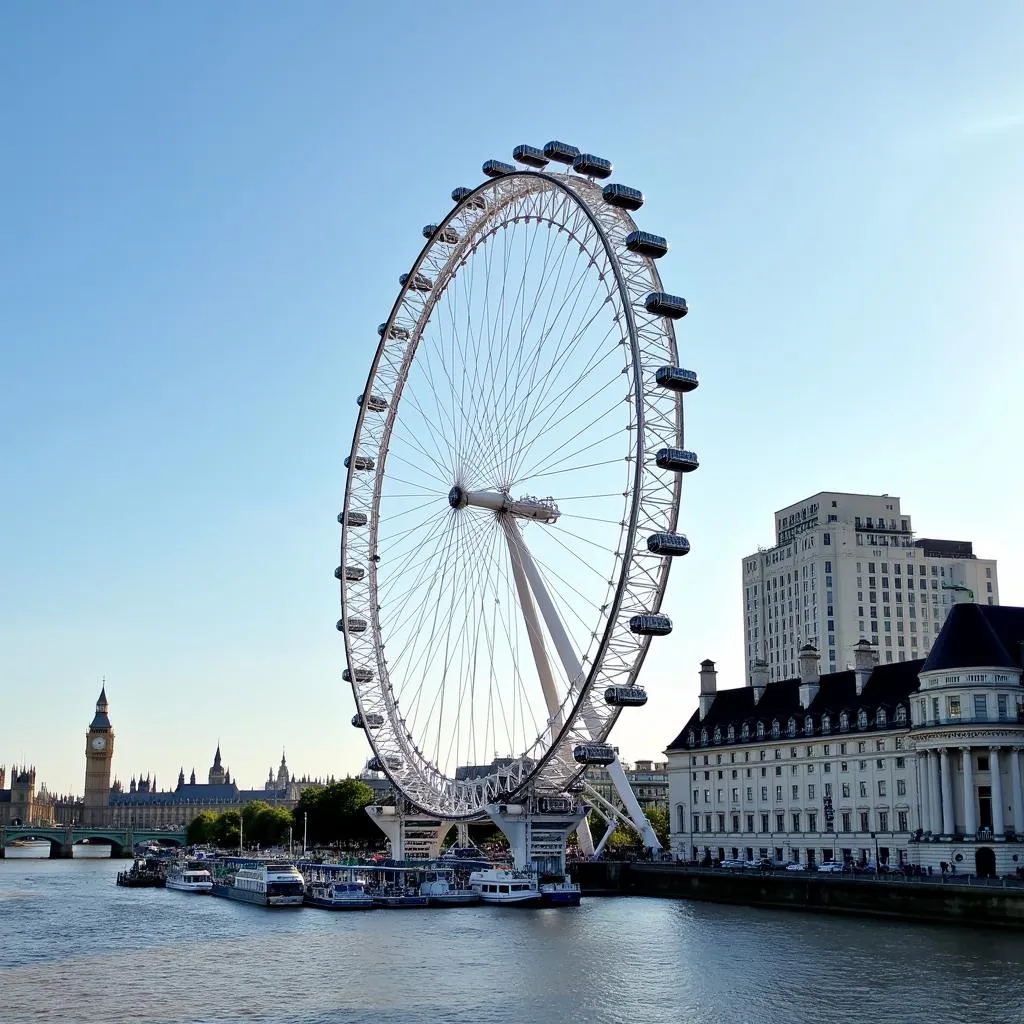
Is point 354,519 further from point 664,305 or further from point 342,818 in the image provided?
point 342,818

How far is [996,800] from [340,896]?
35.3 meters

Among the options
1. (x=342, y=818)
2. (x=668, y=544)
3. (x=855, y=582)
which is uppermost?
(x=855, y=582)

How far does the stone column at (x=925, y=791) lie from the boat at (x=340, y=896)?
98.5 feet

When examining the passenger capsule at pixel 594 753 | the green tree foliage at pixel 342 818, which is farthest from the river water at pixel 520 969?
the green tree foliage at pixel 342 818

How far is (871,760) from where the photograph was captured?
79.2 metres

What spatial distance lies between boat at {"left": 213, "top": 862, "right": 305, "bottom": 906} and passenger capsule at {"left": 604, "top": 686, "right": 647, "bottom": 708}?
29.8m

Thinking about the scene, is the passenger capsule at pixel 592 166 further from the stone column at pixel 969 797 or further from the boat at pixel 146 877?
the boat at pixel 146 877

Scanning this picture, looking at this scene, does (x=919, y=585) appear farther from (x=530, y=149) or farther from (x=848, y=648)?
(x=530, y=149)

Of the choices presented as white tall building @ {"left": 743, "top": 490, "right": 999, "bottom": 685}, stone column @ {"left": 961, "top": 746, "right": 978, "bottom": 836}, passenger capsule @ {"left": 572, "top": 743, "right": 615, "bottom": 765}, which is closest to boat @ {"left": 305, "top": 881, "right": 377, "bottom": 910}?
passenger capsule @ {"left": 572, "top": 743, "right": 615, "bottom": 765}

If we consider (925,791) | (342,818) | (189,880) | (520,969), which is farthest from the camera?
(342,818)

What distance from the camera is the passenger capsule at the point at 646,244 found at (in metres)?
59.9

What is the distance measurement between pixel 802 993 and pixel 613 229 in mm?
34531

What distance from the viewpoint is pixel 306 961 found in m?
51.8

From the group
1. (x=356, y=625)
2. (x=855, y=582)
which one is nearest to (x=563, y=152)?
(x=356, y=625)
